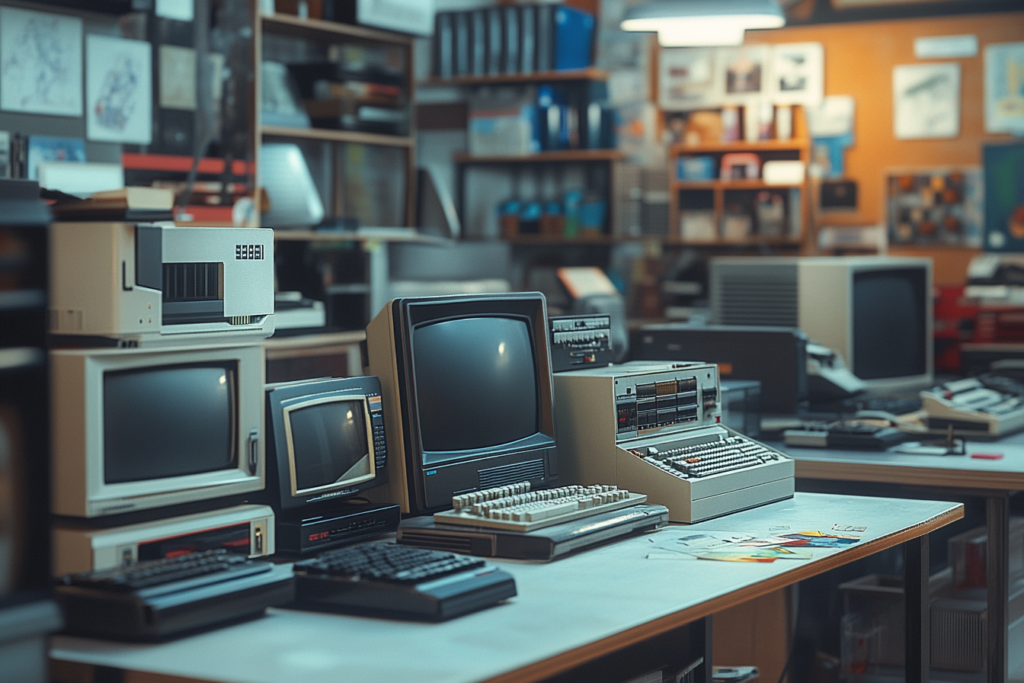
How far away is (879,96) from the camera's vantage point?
6.46m

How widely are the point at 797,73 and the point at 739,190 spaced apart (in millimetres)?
699

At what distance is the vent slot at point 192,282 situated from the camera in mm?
1710

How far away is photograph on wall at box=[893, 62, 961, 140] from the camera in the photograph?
6254 mm

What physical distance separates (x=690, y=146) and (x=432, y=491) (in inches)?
191

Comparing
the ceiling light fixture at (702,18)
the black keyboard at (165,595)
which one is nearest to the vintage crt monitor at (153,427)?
the black keyboard at (165,595)

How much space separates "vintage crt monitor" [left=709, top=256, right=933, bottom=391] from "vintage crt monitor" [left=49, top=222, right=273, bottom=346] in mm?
2202

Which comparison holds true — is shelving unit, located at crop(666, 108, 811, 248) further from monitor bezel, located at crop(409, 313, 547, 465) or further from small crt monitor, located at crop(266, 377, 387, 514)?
small crt monitor, located at crop(266, 377, 387, 514)

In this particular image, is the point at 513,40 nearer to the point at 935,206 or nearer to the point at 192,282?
the point at 935,206

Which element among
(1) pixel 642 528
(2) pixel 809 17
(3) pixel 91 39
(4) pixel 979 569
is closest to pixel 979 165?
(2) pixel 809 17

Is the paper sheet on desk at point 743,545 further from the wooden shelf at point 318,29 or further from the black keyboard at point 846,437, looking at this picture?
the wooden shelf at point 318,29

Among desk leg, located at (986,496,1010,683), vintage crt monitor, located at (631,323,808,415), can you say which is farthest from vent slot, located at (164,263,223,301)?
desk leg, located at (986,496,1010,683)

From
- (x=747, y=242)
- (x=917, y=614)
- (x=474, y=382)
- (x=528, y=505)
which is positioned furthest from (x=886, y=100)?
(x=528, y=505)

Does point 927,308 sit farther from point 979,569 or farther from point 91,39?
point 91,39

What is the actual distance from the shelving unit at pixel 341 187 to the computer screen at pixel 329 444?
9.06ft
